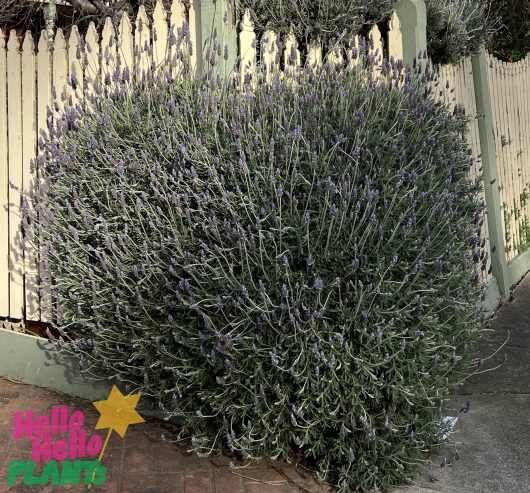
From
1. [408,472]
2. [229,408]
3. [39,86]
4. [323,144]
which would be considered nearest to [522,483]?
[408,472]

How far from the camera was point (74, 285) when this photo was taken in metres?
4.00

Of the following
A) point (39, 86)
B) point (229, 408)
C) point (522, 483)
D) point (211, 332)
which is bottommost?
point (522, 483)

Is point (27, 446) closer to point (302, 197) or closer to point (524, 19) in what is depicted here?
point (302, 197)

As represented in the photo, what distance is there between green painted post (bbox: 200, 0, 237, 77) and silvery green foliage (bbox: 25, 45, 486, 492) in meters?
0.28

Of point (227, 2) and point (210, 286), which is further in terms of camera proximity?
point (227, 2)

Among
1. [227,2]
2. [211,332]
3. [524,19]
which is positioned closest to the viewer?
[211,332]

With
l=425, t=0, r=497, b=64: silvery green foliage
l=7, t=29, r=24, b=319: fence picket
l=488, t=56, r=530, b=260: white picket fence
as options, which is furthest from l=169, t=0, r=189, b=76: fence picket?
l=488, t=56, r=530, b=260: white picket fence

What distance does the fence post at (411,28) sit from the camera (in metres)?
4.75

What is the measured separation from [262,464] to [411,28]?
304 centimetres

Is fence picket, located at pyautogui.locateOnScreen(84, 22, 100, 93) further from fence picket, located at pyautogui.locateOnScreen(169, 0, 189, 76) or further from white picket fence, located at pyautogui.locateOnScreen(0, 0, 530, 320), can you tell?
fence picket, located at pyautogui.locateOnScreen(169, 0, 189, 76)

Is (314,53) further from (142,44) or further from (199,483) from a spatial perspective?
(199,483)

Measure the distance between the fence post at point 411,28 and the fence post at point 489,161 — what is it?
1.95 metres

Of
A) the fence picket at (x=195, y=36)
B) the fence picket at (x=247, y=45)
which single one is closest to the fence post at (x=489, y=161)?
the fence picket at (x=247, y=45)

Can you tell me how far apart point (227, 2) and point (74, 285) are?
1999 mm
